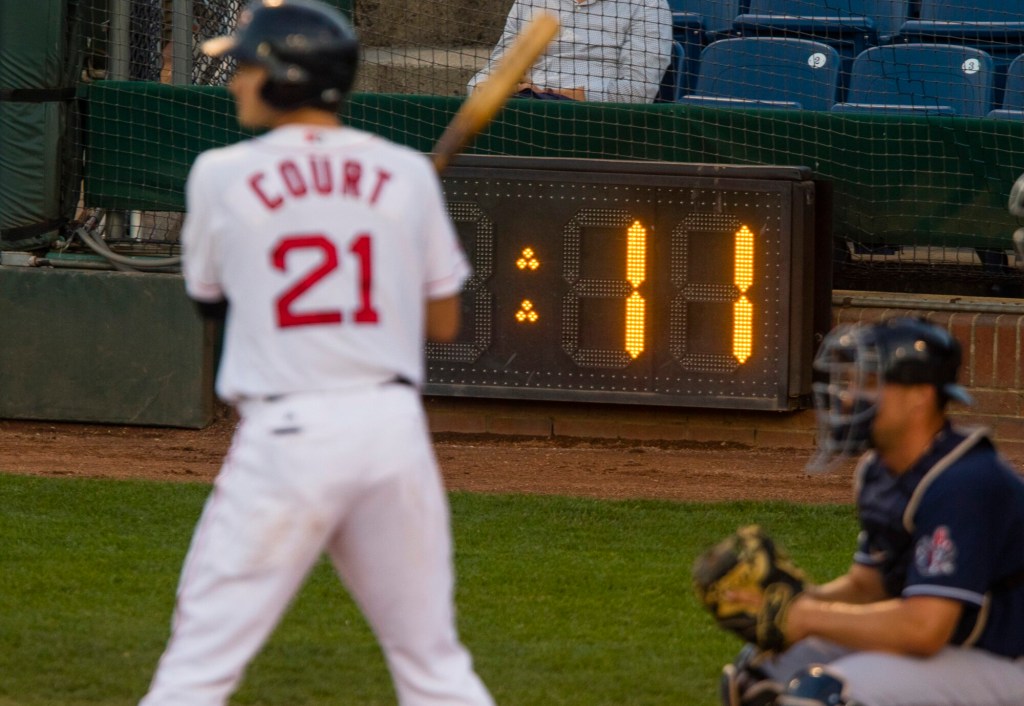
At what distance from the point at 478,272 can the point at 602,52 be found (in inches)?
62.8

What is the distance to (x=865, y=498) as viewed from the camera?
339 centimetres

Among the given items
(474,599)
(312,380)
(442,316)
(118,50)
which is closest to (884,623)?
(442,316)

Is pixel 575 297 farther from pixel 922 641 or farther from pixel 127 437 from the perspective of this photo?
pixel 922 641

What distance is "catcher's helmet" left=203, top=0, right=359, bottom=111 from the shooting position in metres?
3.08

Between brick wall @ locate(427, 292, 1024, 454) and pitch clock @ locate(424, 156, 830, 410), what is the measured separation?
11.0 inches

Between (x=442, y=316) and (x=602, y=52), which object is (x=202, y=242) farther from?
(x=602, y=52)

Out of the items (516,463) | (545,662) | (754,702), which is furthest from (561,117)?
(754,702)

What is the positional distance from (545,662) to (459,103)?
4.12m

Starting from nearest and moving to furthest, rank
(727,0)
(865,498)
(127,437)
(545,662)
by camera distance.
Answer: (865,498), (545,662), (127,437), (727,0)

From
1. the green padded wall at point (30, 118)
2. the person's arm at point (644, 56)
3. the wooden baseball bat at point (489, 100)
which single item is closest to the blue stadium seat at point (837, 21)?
Result: the person's arm at point (644, 56)

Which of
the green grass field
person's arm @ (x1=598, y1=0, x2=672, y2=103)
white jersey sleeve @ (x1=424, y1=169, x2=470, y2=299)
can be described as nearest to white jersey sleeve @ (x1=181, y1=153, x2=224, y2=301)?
white jersey sleeve @ (x1=424, y1=169, x2=470, y2=299)

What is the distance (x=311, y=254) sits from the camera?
3006mm

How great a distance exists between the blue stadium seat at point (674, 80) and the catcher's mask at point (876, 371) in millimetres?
5636

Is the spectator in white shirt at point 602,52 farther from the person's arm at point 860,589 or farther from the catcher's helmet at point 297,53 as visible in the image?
the catcher's helmet at point 297,53
